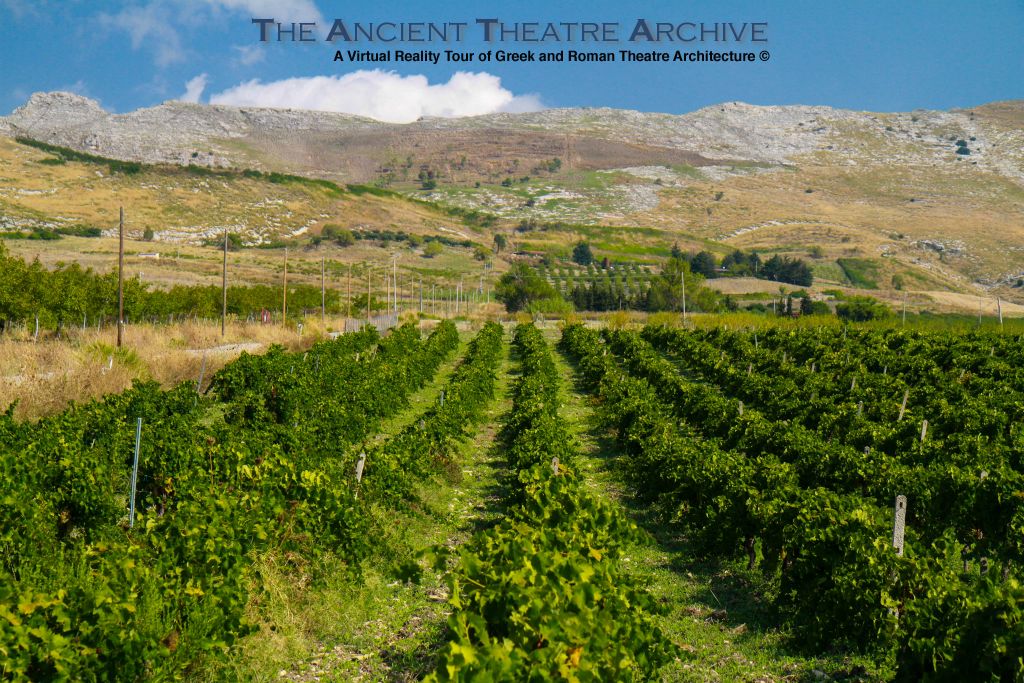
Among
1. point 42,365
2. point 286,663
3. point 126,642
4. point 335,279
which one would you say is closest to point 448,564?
point 286,663

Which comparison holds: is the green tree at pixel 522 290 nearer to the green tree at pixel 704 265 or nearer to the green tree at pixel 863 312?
the green tree at pixel 863 312

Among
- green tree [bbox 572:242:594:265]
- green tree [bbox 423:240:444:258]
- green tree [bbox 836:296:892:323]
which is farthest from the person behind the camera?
green tree [bbox 572:242:594:265]

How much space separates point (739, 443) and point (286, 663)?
1031cm

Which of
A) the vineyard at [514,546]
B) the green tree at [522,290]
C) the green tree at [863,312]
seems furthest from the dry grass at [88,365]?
the green tree at [863,312]

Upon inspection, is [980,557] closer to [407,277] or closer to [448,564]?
[448,564]

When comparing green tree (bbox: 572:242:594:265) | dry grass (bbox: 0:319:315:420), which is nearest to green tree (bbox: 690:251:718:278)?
green tree (bbox: 572:242:594:265)

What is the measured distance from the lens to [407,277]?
99.8 m

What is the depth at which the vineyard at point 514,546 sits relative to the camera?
602 centimetres

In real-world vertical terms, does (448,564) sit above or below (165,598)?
below

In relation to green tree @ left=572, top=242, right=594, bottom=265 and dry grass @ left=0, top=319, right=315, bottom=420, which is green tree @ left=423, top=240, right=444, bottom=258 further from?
dry grass @ left=0, top=319, right=315, bottom=420

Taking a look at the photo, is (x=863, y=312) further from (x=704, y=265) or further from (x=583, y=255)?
(x=583, y=255)

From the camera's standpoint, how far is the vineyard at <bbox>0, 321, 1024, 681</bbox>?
6.02 meters

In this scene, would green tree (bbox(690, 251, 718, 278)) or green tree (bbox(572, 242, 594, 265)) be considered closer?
green tree (bbox(690, 251, 718, 278))

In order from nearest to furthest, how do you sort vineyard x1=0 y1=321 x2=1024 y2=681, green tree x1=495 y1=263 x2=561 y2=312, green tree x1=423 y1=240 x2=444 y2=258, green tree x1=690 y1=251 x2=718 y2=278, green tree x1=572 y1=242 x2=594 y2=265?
vineyard x1=0 y1=321 x2=1024 y2=681 → green tree x1=495 y1=263 x2=561 y2=312 → green tree x1=690 y1=251 x2=718 y2=278 → green tree x1=423 y1=240 x2=444 y2=258 → green tree x1=572 y1=242 x2=594 y2=265
